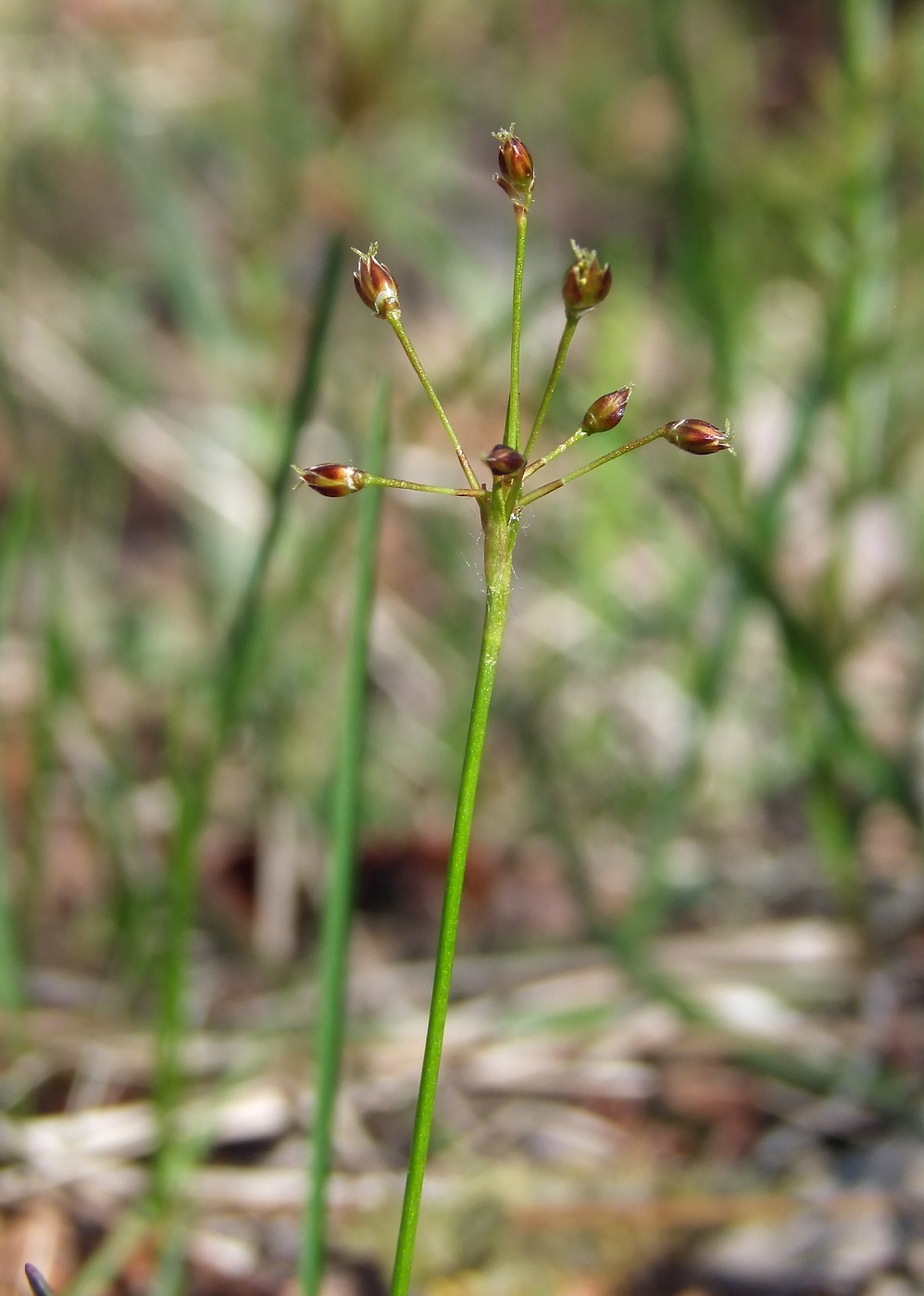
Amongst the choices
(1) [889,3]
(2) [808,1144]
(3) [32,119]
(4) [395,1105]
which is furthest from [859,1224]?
(1) [889,3]

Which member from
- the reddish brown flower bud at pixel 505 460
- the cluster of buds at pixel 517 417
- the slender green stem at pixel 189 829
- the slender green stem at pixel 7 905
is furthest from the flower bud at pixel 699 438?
the slender green stem at pixel 7 905

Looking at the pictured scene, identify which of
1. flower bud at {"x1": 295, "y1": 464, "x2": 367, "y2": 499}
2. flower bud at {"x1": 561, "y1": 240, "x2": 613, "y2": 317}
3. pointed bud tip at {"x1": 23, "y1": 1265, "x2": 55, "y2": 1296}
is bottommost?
pointed bud tip at {"x1": 23, "y1": 1265, "x2": 55, "y2": 1296}

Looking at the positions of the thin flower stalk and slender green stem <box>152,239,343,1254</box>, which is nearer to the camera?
the thin flower stalk

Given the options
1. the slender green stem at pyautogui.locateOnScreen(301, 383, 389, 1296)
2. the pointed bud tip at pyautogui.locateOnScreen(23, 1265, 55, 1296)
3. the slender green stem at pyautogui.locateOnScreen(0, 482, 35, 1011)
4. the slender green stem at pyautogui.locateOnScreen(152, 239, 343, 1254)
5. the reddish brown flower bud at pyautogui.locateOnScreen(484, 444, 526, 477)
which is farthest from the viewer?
the slender green stem at pyautogui.locateOnScreen(0, 482, 35, 1011)

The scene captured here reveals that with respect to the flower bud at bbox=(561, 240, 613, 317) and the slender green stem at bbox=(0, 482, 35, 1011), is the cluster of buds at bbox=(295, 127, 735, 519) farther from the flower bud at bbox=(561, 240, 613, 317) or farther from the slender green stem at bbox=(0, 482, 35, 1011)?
the slender green stem at bbox=(0, 482, 35, 1011)

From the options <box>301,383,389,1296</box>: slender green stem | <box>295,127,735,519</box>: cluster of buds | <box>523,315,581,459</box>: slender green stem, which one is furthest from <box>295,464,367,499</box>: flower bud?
<box>301,383,389,1296</box>: slender green stem

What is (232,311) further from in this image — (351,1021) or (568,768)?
(351,1021)

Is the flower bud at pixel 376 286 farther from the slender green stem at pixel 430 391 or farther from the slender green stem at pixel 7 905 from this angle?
the slender green stem at pixel 7 905

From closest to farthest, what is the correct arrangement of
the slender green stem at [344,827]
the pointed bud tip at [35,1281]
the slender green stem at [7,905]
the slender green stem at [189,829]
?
the pointed bud tip at [35,1281] → the slender green stem at [344,827] → the slender green stem at [189,829] → the slender green stem at [7,905]
